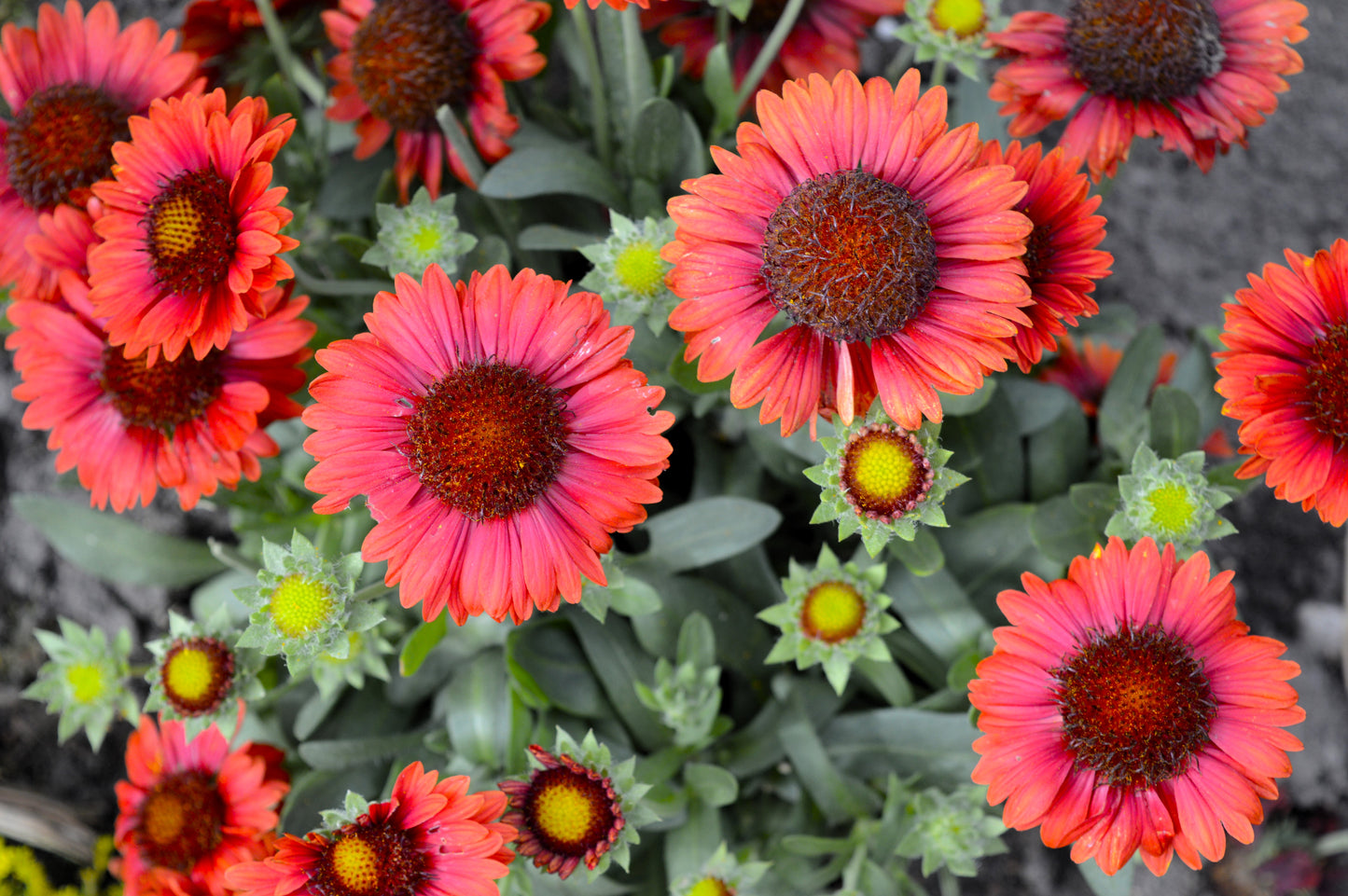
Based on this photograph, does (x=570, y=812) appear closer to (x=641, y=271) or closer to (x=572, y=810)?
(x=572, y=810)

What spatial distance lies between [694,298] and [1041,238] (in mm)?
593

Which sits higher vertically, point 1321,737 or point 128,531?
point 128,531

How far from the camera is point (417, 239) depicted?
1.69m

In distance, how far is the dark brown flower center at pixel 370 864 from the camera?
1.44m

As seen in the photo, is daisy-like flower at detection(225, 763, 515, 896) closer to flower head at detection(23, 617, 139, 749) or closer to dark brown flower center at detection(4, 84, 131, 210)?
flower head at detection(23, 617, 139, 749)

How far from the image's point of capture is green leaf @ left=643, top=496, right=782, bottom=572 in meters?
1.87

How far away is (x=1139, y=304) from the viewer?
2838 millimetres

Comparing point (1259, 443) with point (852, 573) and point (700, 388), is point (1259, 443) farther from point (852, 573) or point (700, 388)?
point (700, 388)

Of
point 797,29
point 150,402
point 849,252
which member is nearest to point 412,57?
point 150,402

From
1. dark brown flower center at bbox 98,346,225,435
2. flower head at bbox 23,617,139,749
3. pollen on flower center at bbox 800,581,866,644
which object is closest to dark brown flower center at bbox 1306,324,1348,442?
pollen on flower center at bbox 800,581,866,644

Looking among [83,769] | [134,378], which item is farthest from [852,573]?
[83,769]

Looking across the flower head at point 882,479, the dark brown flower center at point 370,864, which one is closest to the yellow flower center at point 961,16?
the flower head at point 882,479

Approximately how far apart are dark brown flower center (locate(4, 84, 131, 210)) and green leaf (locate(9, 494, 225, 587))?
0.75 metres

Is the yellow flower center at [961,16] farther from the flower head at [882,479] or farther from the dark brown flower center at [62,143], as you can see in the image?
the dark brown flower center at [62,143]
